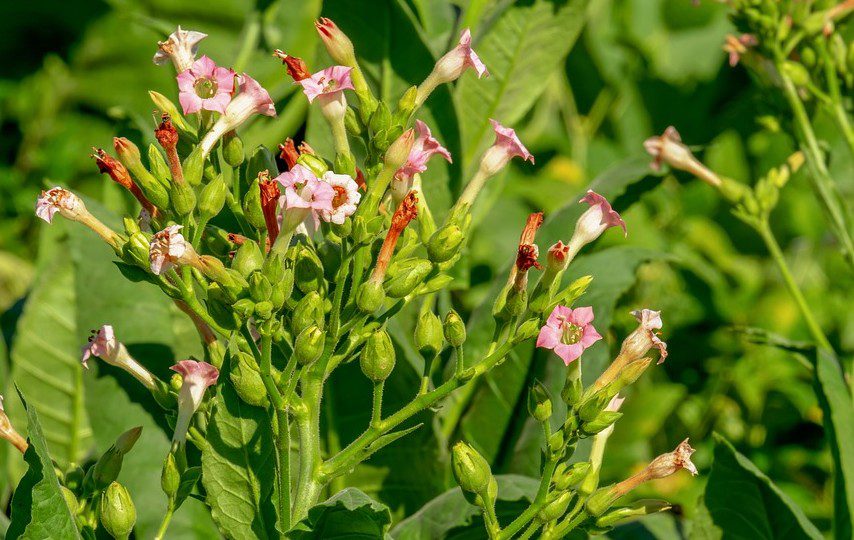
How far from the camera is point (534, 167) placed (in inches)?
89.4

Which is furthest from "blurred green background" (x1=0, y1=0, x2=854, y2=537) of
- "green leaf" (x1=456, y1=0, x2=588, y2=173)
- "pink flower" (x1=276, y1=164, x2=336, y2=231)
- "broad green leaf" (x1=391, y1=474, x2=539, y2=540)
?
"pink flower" (x1=276, y1=164, x2=336, y2=231)

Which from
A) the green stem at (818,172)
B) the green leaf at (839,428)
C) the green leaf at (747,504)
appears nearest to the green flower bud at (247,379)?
the green leaf at (747,504)

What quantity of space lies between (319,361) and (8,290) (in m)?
1.48

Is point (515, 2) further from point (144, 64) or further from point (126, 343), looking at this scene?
point (144, 64)

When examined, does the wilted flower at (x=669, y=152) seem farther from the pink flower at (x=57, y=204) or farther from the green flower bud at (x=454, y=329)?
the pink flower at (x=57, y=204)

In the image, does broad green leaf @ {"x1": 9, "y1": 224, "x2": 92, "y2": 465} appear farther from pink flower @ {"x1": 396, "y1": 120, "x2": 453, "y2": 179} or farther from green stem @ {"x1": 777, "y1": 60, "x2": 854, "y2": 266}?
green stem @ {"x1": 777, "y1": 60, "x2": 854, "y2": 266}

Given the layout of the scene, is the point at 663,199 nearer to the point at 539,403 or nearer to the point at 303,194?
the point at 539,403

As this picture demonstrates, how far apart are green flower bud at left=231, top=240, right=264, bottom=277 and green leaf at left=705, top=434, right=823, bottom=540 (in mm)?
421

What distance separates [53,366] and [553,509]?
2.31 ft

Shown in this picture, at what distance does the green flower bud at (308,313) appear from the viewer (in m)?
0.74

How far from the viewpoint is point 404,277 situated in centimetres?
77

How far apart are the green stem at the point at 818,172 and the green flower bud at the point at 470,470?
1.91 ft

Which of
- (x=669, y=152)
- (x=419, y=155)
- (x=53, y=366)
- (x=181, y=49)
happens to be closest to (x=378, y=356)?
(x=419, y=155)

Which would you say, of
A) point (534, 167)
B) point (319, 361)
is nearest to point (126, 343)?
point (319, 361)
